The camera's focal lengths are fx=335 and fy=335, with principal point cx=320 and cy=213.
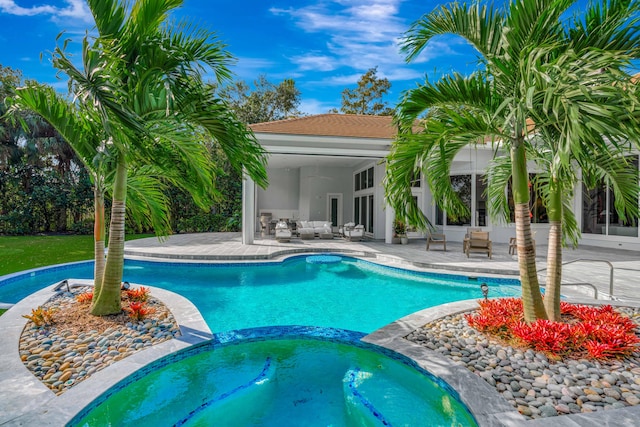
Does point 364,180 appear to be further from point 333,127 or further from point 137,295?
point 137,295

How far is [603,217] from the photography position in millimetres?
13109

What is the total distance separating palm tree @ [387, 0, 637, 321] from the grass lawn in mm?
10213

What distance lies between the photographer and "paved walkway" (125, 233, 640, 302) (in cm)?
731

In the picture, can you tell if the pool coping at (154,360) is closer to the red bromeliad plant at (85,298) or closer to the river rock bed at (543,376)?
the river rock bed at (543,376)

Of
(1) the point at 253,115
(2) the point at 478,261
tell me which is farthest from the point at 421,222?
(1) the point at 253,115

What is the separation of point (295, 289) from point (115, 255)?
4190mm

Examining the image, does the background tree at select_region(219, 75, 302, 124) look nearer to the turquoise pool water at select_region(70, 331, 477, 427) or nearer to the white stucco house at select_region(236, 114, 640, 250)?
the white stucco house at select_region(236, 114, 640, 250)

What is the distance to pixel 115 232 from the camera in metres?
4.60

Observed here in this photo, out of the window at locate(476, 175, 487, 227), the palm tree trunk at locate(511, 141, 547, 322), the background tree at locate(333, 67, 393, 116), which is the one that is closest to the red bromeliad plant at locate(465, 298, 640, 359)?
the palm tree trunk at locate(511, 141, 547, 322)

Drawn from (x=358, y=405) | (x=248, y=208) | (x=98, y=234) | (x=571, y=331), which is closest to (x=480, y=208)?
(x=248, y=208)

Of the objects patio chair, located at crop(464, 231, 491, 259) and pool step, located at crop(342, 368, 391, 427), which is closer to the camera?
pool step, located at crop(342, 368, 391, 427)

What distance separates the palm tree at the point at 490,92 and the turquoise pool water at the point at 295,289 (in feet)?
8.66

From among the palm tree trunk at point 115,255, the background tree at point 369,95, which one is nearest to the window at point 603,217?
the palm tree trunk at point 115,255

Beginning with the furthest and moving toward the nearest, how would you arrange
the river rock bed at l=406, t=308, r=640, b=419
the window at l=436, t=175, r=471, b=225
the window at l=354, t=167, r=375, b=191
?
the window at l=354, t=167, r=375, b=191 → the window at l=436, t=175, r=471, b=225 → the river rock bed at l=406, t=308, r=640, b=419
